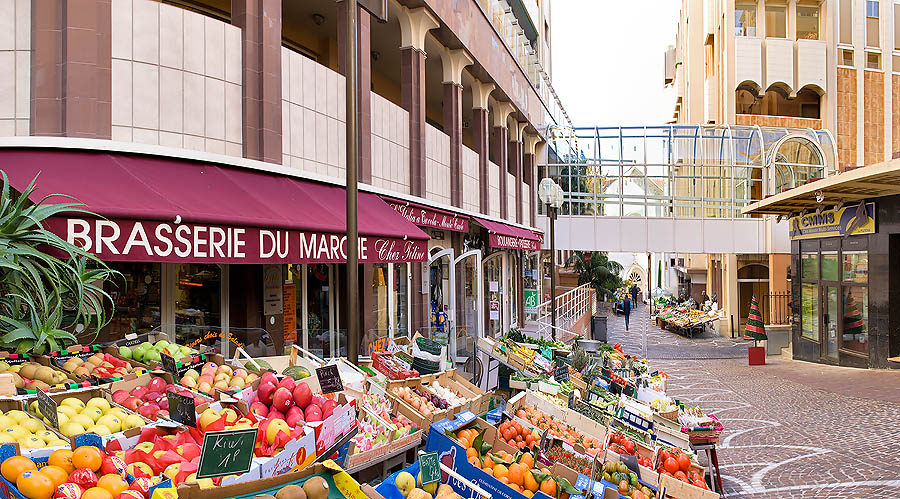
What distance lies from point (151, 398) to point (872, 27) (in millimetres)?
34831

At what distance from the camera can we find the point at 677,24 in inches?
2378

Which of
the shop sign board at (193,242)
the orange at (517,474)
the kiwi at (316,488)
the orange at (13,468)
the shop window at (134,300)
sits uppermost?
the shop sign board at (193,242)

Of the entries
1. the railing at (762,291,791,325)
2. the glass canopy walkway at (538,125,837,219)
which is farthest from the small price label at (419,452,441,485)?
the railing at (762,291,791,325)

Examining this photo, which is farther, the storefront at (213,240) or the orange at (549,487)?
the storefront at (213,240)

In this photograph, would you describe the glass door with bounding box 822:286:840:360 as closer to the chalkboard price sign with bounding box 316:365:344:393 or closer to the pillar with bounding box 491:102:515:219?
the pillar with bounding box 491:102:515:219

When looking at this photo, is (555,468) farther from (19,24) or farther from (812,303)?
(812,303)

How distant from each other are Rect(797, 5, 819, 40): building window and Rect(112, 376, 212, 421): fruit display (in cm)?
3383

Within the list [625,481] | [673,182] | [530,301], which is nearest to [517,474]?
[625,481]

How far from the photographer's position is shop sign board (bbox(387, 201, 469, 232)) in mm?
11383

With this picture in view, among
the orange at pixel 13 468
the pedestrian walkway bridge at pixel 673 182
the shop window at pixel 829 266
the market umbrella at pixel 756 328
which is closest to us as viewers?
the orange at pixel 13 468

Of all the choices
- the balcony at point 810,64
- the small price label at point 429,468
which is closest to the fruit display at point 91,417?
the small price label at point 429,468

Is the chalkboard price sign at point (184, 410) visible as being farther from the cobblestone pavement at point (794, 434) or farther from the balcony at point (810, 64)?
the balcony at point (810, 64)

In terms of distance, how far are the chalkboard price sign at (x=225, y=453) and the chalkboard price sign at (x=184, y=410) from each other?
92 cm

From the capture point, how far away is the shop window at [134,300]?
732 centimetres
